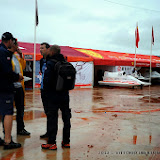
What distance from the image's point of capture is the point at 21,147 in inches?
163

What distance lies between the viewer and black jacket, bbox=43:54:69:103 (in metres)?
3.99

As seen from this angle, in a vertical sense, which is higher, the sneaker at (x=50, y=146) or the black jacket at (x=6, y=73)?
the black jacket at (x=6, y=73)

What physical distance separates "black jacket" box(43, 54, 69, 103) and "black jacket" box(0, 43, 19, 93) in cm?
49

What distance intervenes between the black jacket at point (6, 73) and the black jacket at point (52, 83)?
49 cm

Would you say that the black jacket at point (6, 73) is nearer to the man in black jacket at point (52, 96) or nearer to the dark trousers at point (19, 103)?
the man in black jacket at point (52, 96)

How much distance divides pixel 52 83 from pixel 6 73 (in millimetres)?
748

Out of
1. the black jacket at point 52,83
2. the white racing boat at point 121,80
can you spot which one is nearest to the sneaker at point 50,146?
the black jacket at point 52,83

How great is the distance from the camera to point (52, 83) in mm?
4004

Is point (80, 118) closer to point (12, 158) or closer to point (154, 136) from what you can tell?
point (154, 136)

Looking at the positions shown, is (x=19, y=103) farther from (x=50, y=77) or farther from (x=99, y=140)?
(x=99, y=140)

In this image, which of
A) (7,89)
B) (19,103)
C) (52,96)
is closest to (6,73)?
(7,89)

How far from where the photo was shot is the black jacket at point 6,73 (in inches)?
154

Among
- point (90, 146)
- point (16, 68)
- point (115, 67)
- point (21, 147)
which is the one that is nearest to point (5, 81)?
point (16, 68)

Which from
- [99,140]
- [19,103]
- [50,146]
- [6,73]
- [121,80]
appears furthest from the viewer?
[121,80]
